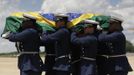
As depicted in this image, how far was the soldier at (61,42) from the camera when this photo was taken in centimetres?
1116

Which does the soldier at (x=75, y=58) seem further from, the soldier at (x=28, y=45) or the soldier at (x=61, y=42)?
the soldier at (x=28, y=45)

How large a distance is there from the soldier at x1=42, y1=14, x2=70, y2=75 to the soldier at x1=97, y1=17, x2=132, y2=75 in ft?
2.40

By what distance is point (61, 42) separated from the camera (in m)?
11.2

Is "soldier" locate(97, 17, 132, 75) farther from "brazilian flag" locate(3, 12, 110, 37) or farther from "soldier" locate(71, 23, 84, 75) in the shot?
"soldier" locate(71, 23, 84, 75)

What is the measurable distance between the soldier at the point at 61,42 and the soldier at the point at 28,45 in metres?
0.25

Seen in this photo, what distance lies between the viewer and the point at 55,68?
11273mm

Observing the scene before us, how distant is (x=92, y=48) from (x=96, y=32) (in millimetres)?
434

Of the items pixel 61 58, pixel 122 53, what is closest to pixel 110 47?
pixel 122 53

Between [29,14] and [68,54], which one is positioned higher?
[29,14]

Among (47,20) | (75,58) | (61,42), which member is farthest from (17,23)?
(75,58)

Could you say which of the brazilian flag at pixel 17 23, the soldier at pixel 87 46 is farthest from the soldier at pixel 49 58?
the soldier at pixel 87 46

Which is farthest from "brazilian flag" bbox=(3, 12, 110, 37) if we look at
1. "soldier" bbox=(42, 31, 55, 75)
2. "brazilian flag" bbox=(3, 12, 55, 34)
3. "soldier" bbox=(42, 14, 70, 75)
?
"soldier" bbox=(42, 31, 55, 75)

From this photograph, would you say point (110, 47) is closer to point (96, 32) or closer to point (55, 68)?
point (96, 32)

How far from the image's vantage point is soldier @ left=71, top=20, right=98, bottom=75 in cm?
1109
